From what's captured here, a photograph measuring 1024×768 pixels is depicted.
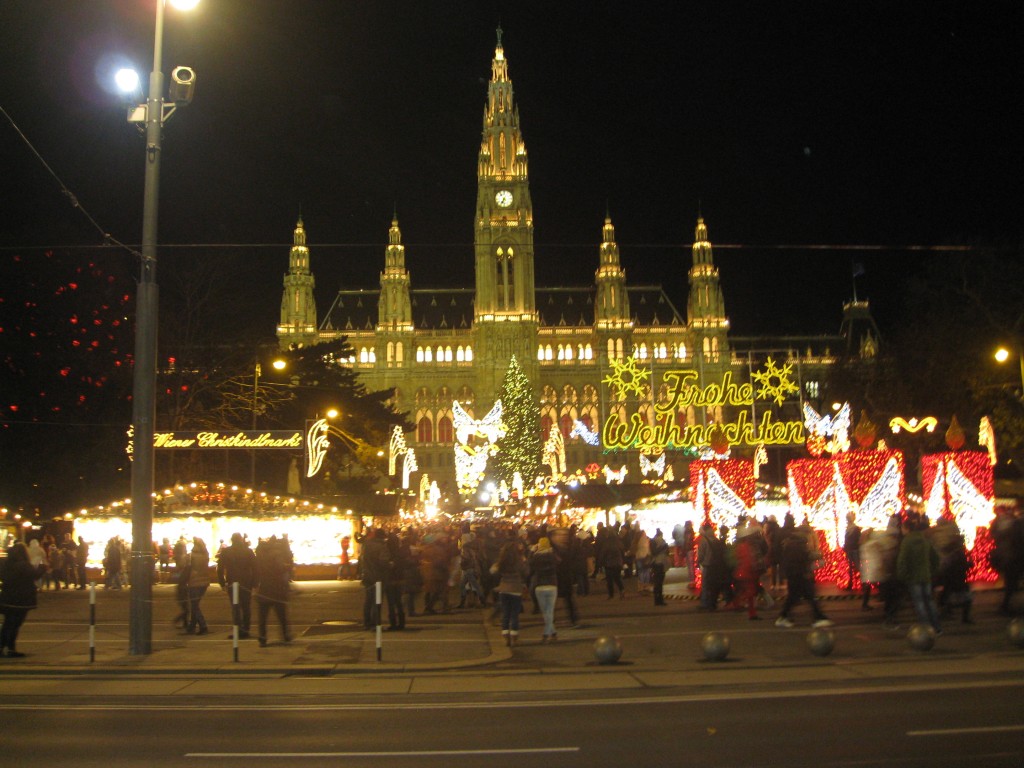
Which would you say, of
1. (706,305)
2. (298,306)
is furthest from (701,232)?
(298,306)

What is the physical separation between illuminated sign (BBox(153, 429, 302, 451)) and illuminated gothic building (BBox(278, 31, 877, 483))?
222 ft

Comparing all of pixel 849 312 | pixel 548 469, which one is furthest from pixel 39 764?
pixel 849 312

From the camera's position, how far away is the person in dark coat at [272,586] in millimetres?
13969

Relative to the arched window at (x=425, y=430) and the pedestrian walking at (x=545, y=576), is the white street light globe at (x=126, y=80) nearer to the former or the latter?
the pedestrian walking at (x=545, y=576)

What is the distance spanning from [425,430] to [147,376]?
86267mm

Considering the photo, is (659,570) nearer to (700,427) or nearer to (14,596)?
(14,596)

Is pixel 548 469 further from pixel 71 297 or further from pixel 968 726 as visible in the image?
pixel 968 726

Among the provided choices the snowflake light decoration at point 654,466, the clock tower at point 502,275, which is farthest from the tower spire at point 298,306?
the snowflake light decoration at point 654,466

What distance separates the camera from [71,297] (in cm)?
2825

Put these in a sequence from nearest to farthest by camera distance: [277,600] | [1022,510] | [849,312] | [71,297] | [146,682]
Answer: [146,682], [277,600], [1022,510], [71,297], [849,312]

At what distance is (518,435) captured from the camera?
7962cm

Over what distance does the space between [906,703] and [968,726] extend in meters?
1.09

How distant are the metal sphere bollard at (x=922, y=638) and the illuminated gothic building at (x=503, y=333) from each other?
84.2 meters

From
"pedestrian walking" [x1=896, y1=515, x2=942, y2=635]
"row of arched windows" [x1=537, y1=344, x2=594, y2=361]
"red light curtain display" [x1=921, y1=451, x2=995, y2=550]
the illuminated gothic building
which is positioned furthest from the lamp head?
"row of arched windows" [x1=537, y1=344, x2=594, y2=361]
